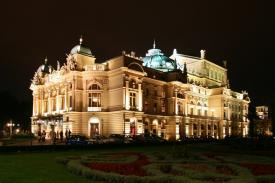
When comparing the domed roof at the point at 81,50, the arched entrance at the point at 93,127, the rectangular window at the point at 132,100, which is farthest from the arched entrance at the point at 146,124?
the domed roof at the point at 81,50

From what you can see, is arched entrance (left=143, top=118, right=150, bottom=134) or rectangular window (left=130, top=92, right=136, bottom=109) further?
arched entrance (left=143, top=118, right=150, bottom=134)

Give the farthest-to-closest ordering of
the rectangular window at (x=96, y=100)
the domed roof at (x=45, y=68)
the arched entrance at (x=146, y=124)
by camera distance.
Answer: the domed roof at (x=45, y=68)
the arched entrance at (x=146, y=124)
the rectangular window at (x=96, y=100)

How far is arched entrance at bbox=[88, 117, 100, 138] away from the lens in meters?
71.4

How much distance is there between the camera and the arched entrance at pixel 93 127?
71.4 m

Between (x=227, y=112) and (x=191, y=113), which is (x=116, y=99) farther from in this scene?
(x=227, y=112)

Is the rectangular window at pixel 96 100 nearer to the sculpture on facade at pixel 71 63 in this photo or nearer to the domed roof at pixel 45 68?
the sculpture on facade at pixel 71 63

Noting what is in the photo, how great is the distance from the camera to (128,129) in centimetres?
6881

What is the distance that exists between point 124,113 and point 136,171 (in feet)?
164

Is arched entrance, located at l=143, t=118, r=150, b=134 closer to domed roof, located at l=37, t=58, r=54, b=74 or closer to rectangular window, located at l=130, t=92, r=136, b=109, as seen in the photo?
rectangular window, located at l=130, t=92, r=136, b=109

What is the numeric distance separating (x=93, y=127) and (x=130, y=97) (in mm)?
9672

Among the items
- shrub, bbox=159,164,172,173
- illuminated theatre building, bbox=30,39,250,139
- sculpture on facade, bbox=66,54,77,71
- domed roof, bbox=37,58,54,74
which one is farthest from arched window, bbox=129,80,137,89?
shrub, bbox=159,164,172,173

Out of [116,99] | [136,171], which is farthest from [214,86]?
[136,171]

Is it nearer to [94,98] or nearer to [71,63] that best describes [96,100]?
[94,98]

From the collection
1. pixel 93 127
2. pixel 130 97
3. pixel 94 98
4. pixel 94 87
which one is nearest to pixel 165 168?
pixel 130 97
